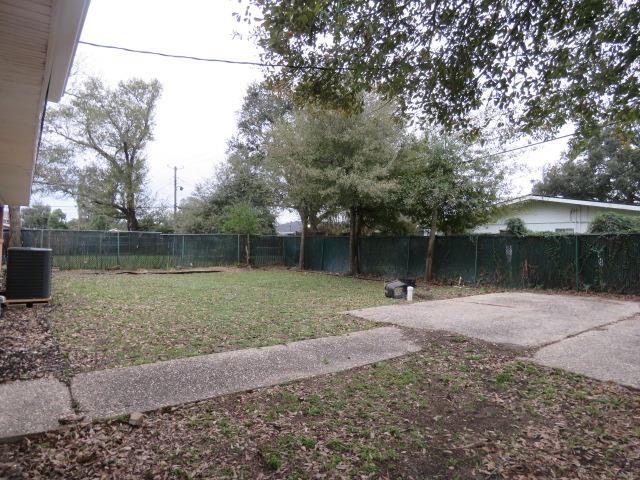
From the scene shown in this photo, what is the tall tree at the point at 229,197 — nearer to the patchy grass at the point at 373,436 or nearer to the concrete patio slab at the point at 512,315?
the concrete patio slab at the point at 512,315

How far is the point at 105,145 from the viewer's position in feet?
77.4

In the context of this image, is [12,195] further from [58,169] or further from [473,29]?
[58,169]

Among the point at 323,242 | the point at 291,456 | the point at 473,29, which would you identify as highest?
the point at 473,29

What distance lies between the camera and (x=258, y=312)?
761 cm

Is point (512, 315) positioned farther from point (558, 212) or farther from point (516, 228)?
point (558, 212)

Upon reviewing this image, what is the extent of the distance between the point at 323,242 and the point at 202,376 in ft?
51.5

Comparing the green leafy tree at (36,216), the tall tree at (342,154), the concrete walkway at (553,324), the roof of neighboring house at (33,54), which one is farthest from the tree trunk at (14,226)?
the green leafy tree at (36,216)

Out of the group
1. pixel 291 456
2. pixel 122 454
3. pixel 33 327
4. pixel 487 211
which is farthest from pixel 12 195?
pixel 487 211

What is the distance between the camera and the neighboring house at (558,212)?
16219 mm

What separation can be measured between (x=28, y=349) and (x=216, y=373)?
2478mm

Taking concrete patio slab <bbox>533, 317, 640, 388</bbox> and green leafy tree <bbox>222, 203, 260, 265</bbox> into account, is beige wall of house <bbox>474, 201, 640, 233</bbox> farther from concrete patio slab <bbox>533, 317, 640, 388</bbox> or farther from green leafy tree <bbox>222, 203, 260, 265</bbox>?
concrete patio slab <bbox>533, 317, 640, 388</bbox>

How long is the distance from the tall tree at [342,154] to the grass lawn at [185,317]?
3.39m

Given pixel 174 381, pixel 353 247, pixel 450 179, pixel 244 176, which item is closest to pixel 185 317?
pixel 174 381

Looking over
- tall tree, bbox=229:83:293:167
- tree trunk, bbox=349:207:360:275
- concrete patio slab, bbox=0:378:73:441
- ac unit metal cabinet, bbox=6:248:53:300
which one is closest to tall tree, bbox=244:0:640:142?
concrete patio slab, bbox=0:378:73:441
